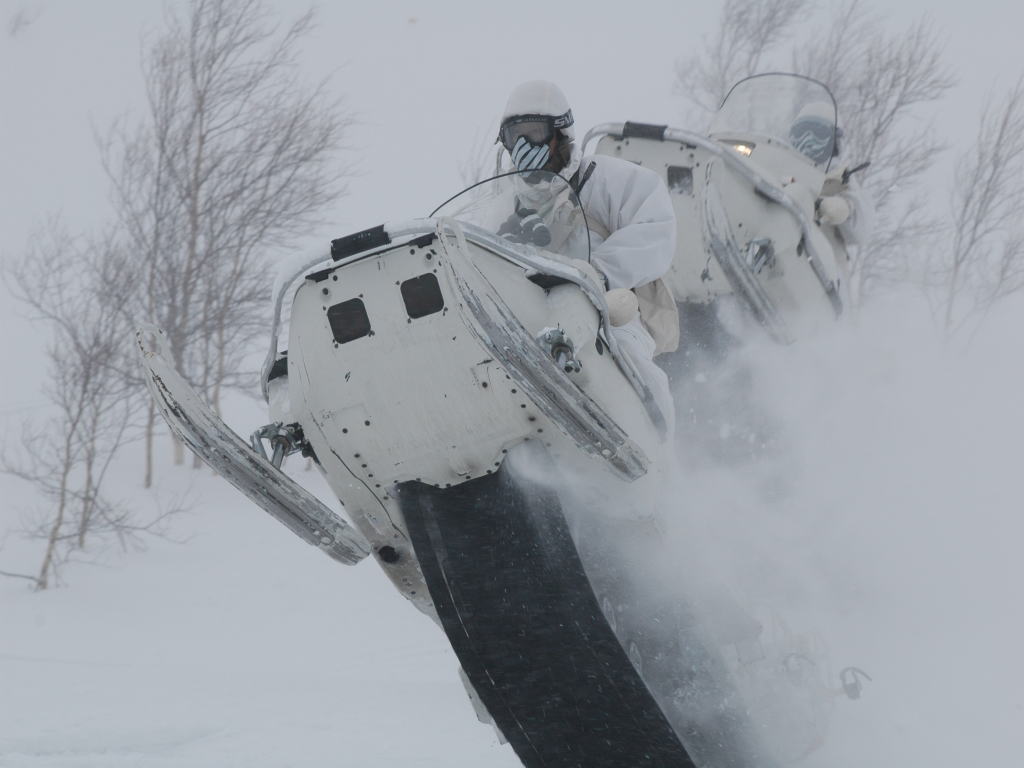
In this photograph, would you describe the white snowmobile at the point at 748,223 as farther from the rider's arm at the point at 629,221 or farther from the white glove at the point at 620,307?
the white glove at the point at 620,307

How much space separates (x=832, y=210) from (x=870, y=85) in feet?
36.2

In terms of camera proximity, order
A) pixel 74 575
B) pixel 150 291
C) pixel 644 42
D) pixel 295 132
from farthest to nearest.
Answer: pixel 644 42 < pixel 295 132 < pixel 150 291 < pixel 74 575

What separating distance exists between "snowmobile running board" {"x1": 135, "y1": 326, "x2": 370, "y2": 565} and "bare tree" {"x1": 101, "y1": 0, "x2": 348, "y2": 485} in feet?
35.5

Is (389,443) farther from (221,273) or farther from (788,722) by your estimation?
(221,273)

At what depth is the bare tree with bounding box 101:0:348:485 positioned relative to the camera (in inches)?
564

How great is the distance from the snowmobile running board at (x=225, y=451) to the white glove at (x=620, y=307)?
1.10 meters

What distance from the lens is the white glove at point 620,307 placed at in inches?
155

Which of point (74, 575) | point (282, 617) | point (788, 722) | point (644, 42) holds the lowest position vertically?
point (788, 722)

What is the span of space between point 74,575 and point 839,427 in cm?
782

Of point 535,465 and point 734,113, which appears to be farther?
point 734,113

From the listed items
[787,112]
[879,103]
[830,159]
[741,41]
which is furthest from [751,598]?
[741,41]

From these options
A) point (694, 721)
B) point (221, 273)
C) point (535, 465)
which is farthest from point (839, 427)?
point (221, 273)

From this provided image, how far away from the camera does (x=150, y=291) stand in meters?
13.9

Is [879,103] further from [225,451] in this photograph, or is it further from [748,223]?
[225,451]
